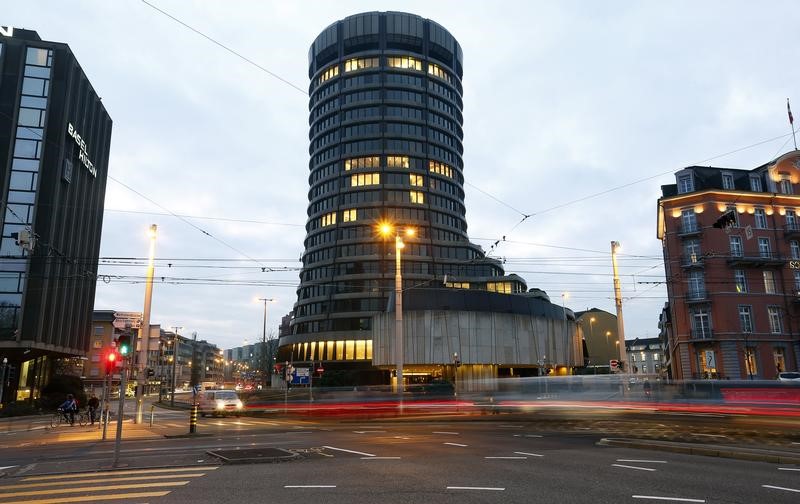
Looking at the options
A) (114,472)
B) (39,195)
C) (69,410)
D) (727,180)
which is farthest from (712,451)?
(39,195)

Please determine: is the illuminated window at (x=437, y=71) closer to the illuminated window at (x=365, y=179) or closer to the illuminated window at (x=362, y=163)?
the illuminated window at (x=362, y=163)

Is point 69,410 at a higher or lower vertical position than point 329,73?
lower

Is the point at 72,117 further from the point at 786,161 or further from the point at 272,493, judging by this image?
the point at 786,161

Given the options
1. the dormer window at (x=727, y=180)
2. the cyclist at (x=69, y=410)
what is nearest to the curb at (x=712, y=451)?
the cyclist at (x=69, y=410)

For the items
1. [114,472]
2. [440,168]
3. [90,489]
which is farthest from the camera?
[440,168]

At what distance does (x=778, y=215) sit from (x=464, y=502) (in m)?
63.9

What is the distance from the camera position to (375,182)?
9994 cm

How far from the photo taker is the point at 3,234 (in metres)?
49.4

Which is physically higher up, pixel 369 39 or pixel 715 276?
pixel 369 39

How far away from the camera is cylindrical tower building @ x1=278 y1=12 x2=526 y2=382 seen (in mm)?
95062

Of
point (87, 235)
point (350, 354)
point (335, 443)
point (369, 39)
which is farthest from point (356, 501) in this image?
point (369, 39)

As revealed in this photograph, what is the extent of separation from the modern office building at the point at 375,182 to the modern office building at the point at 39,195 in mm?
38308

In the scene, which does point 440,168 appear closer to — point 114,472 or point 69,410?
point 69,410

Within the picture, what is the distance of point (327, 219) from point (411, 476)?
92719 mm
